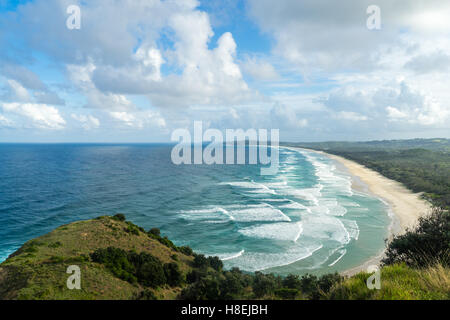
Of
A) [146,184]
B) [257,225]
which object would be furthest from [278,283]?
[146,184]

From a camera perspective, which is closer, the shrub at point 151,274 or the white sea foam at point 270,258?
the shrub at point 151,274

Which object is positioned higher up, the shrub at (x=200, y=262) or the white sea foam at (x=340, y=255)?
the shrub at (x=200, y=262)

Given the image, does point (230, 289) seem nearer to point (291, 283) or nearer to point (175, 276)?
point (291, 283)

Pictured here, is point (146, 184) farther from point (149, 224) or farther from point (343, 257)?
point (343, 257)

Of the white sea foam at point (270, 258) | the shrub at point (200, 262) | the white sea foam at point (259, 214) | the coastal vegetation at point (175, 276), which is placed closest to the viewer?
the coastal vegetation at point (175, 276)

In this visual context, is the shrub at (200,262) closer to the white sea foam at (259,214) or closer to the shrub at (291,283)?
the shrub at (291,283)

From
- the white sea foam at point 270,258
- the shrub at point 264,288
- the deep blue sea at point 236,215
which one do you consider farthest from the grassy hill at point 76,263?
the deep blue sea at point 236,215

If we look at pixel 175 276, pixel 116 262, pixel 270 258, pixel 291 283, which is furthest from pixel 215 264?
pixel 116 262
